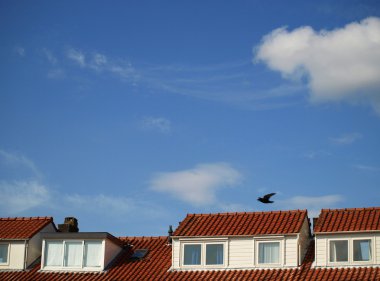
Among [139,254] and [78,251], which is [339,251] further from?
[78,251]

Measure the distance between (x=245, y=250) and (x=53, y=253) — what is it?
11483 millimetres

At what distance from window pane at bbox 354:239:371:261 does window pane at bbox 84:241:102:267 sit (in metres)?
14.5

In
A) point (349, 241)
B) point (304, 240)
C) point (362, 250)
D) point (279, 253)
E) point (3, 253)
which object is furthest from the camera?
point (3, 253)

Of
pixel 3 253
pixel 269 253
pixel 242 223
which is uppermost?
pixel 242 223

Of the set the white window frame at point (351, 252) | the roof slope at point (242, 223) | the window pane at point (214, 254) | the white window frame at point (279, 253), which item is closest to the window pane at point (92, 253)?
the roof slope at point (242, 223)

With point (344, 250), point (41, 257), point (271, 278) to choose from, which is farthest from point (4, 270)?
point (344, 250)

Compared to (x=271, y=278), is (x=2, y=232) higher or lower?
higher

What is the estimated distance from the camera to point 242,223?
5153 cm

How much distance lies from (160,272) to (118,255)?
4.17m

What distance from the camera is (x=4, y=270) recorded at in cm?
5388

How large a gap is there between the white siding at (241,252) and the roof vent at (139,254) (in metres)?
5.88

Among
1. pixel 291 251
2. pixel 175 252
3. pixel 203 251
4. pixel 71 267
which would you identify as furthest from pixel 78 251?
pixel 291 251

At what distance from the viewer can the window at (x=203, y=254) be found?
5038 cm

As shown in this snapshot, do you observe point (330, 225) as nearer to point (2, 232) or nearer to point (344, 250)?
point (344, 250)
